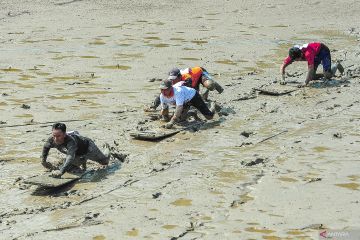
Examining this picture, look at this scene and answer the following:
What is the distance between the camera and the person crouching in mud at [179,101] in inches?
487

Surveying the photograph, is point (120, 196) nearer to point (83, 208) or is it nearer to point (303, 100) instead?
point (83, 208)

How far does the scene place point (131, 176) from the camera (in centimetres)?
1002

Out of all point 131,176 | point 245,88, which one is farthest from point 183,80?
point 131,176

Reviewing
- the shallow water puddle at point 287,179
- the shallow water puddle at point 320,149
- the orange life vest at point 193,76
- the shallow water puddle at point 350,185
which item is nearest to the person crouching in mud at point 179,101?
the orange life vest at point 193,76

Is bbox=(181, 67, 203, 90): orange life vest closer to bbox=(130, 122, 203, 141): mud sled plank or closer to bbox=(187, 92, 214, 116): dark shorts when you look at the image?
bbox=(187, 92, 214, 116): dark shorts

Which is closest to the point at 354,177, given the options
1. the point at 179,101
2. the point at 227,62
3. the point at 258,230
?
the point at 258,230

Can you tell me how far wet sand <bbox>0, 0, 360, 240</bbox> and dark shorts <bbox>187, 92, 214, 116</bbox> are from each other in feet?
0.87

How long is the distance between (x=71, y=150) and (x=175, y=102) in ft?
10.5

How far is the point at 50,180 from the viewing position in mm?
9320

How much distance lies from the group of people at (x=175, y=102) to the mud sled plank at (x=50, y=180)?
10cm

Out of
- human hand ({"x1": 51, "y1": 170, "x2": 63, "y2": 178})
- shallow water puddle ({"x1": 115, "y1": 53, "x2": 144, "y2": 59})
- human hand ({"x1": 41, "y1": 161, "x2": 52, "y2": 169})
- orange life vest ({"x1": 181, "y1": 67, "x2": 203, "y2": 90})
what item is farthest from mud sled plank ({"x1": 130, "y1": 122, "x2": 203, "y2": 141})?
shallow water puddle ({"x1": 115, "y1": 53, "x2": 144, "y2": 59})

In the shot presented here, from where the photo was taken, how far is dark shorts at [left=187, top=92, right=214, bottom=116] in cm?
1282

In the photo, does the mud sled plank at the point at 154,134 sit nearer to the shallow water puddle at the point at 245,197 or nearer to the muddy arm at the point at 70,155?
the muddy arm at the point at 70,155

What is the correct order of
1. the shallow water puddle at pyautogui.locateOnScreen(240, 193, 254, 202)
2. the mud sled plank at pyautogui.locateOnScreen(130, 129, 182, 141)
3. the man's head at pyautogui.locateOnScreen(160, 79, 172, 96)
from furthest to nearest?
the man's head at pyautogui.locateOnScreen(160, 79, 172, 96) → the mud sled plank at pyautogui.locateOnScreen(130, 129, 182, 141) → the shallow water puddle at pyautogui.locateOnScreen(240, 193, 254, 202)
